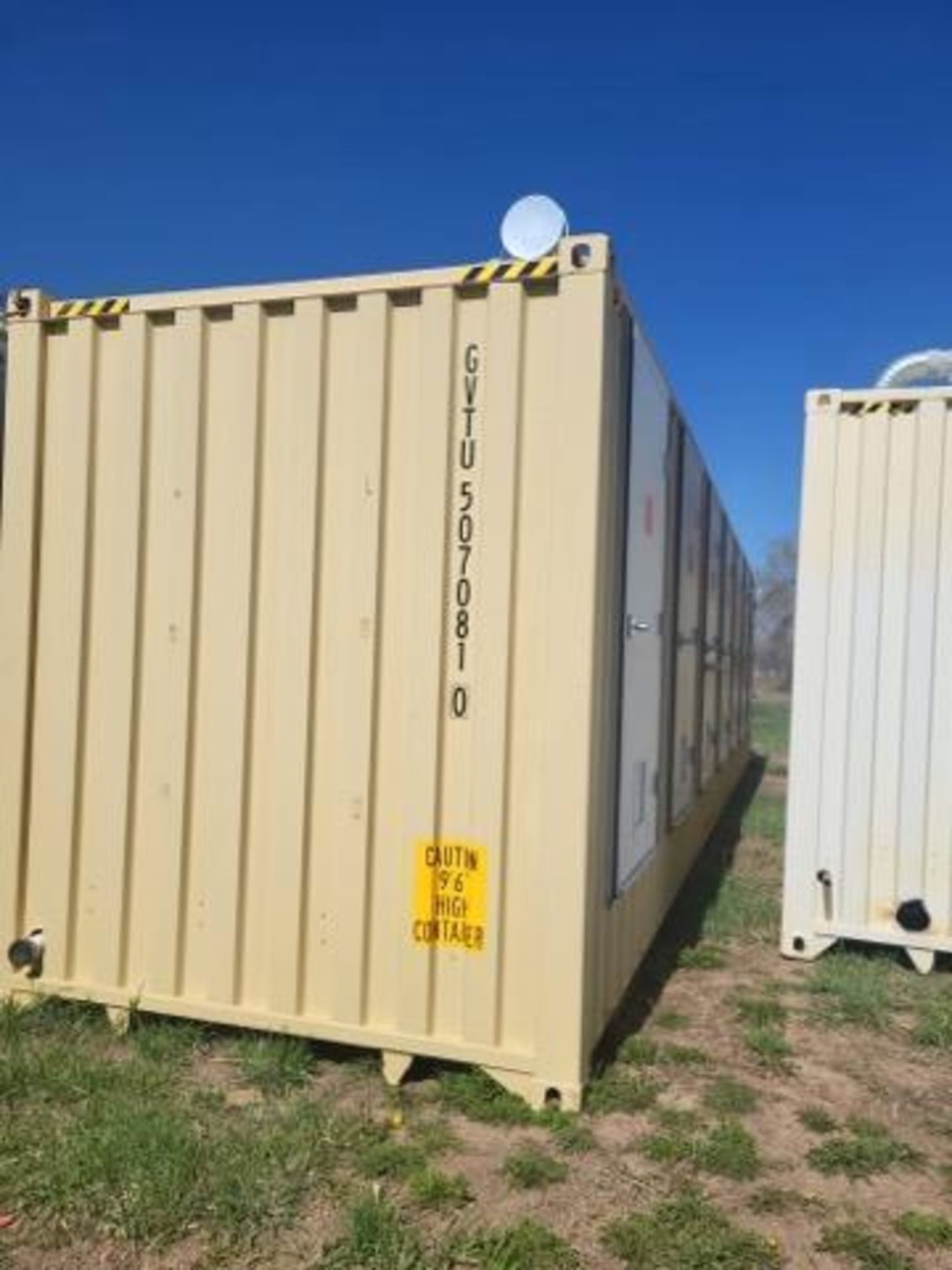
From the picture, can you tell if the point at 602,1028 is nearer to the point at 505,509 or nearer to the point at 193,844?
the point at 193,844

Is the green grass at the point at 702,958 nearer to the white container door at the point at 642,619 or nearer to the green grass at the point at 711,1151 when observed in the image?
the white container door at the point at 642,619

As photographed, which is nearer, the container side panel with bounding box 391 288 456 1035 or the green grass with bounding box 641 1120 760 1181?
the green grass with bounding box 641 1120 760 1181

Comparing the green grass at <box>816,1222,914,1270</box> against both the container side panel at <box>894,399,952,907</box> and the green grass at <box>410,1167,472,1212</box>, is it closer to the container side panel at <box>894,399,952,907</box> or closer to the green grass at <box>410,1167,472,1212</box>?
the green grass at <box>410,1167,472,1212</box>

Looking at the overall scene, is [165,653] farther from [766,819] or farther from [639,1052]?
[766,819]

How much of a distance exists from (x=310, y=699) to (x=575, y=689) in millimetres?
1064

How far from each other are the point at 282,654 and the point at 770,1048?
258 cm

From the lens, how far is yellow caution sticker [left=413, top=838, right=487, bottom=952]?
4.05 metres

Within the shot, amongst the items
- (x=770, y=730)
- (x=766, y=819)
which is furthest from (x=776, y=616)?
(x=766, y=819)

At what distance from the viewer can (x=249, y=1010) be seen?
4.39 meters

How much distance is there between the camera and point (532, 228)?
Answer: 4070 millimetres

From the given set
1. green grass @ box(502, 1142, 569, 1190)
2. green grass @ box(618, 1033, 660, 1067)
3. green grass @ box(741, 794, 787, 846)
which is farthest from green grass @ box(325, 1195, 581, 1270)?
green grass @ box(741, 794, 787, 846)

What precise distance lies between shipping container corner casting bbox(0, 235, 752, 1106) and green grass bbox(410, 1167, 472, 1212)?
0.69m

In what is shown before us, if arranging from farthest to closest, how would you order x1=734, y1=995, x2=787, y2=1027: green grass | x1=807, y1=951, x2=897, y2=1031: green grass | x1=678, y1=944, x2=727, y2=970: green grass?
x1=678, y1=944, x2=727, y2=970: green grass
x1=807, y1=951, x2=897, y2=1031: green grass
x1=734, y1=995, x2=787, y2=1027: green grass

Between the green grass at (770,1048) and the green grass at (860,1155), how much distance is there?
2.13 ft
